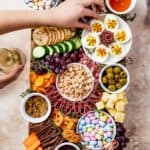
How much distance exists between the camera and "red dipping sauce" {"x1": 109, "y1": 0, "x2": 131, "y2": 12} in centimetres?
124

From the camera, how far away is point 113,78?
1224mm

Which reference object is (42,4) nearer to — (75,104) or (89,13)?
(89,13)

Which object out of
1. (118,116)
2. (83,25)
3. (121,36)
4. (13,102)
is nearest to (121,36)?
(121,36)

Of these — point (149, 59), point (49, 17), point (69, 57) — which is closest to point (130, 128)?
point (149, 59)

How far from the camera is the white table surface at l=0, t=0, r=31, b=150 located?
1432 mm

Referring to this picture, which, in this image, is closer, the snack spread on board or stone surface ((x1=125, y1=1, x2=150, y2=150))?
the snack spread on board

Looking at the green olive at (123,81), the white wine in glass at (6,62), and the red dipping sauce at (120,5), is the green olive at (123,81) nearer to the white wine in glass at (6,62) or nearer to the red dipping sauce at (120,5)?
the red dipping sauce at (120,5)

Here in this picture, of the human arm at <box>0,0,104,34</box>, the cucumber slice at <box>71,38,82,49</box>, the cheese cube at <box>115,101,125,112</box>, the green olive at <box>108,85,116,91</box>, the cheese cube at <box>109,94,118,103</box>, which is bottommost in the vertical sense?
the cheese cube at <box>115,101,125,112</box>

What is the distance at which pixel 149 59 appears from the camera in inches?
55.2

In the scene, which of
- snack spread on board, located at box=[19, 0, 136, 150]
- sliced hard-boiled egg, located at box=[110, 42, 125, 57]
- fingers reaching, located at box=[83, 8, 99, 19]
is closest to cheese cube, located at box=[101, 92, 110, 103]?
snack spread on board, located at box=[19, 0, 136, 150]

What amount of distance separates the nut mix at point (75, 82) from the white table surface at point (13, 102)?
0.23 m

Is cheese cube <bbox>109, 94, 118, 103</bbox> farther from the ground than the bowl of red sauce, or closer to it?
closer to it

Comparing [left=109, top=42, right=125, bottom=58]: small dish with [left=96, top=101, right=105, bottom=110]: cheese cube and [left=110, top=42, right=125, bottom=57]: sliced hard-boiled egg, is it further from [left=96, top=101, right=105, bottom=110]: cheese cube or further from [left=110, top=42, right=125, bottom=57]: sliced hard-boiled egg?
[left=96, top=101, right=105, bottom=110]: cheese cube

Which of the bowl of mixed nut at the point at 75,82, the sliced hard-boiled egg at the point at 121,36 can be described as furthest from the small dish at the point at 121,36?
the bowl of mixed nut at the point at 75,82
